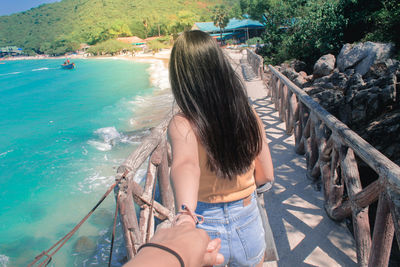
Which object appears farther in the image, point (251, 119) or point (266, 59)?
point (266, 59)

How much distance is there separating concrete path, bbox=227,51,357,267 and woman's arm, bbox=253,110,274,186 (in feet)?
1.88

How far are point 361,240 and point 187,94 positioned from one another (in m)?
2.10

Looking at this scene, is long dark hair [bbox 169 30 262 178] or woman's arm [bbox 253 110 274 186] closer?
long dark hair [bbox 169 30 262 178]

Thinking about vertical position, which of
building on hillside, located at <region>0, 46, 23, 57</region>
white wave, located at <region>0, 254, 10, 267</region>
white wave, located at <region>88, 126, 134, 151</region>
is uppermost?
building on hillside, located at <region>0, 46, 23, 57</region>

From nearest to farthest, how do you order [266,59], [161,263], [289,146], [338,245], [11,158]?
[161,263]
[338,245]
[289,146]
[11,158]
[266,59]

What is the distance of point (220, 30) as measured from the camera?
44594 mm

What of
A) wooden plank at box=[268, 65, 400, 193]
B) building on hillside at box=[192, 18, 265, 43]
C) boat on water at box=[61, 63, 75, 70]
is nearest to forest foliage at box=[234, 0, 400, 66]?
wooden plank at box=[268, 65, 400, 193]

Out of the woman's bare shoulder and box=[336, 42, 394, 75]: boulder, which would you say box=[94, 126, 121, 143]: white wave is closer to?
box=[336, 42, 394, 75]: boulder

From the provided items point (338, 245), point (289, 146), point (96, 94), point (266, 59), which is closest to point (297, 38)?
point (266, 59)

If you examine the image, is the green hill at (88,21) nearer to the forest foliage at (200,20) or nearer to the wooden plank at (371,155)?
the forest foliage at (200,20)

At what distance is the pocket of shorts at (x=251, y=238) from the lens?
1139 mm

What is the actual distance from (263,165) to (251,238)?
0.33m

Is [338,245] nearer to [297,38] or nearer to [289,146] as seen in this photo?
[289,146]

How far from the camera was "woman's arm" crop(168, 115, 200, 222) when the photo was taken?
34.6 inches
